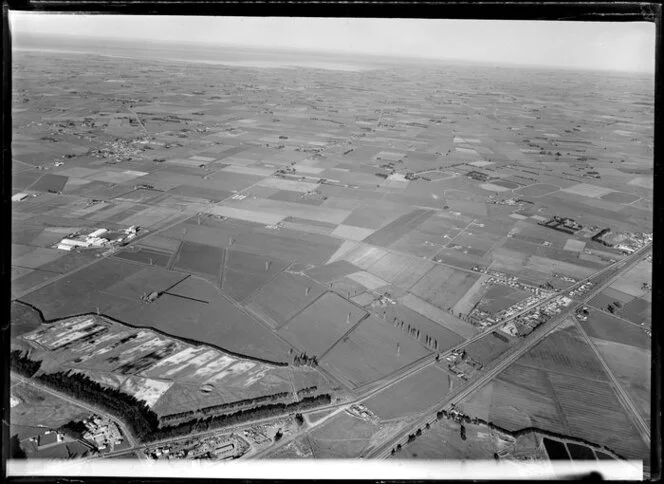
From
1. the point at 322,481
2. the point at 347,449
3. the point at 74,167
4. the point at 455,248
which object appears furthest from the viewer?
the point at 74,167

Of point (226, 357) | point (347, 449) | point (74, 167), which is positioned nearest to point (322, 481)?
point (347, 449)

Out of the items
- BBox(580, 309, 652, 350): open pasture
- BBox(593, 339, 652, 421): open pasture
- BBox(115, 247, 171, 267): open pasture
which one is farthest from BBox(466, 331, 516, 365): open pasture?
BBox(115, 247, 171, 267): open pasture

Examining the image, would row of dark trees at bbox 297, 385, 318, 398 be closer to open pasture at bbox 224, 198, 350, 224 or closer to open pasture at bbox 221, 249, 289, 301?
open pasture at bbox 221, 249, 289, 301

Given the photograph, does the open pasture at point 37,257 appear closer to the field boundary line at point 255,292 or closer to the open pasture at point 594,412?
the field boundary line at point 255,292

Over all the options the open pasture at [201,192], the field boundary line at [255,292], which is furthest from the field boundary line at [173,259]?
the open pasture at [201,192]

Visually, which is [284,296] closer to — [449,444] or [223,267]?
[223,267]

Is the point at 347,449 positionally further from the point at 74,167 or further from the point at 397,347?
the point at 74,167
